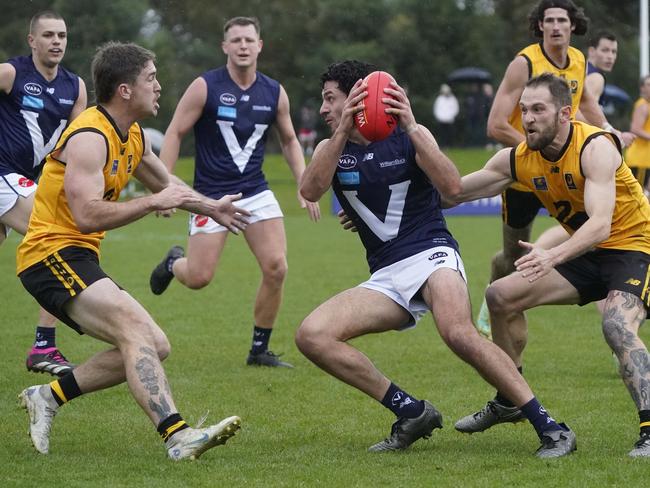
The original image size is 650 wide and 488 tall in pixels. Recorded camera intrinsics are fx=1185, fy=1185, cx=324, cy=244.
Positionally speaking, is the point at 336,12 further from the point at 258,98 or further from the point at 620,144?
the point at 620,144

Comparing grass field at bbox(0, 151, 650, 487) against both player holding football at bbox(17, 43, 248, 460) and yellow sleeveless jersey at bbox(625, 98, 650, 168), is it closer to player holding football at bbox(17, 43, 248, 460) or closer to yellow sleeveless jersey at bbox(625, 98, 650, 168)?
player holding football at bbox(17, 43, 248, 460)

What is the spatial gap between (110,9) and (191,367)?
82.9 feet

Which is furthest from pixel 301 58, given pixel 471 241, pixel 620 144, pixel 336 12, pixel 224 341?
pixel 620 144

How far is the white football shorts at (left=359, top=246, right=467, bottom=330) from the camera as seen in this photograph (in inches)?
242

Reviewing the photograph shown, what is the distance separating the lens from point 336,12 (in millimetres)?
39250

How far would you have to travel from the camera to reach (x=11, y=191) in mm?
8398

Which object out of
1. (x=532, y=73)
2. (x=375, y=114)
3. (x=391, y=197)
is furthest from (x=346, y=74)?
(x=532, y=73)

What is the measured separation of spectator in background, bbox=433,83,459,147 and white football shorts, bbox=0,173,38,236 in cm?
2658

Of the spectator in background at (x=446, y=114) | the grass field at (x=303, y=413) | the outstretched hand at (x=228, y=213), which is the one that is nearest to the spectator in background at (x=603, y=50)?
the grass field at (x=303, y=413)

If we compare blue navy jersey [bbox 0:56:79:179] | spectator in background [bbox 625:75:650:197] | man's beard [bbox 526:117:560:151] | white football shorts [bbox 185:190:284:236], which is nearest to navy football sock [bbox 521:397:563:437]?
man's beard [bbox 526:117:560:151]

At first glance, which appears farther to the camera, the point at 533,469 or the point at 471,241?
the point at 471,241

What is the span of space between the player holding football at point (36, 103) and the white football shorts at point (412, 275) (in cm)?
319

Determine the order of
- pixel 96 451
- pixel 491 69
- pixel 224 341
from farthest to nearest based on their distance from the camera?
pixel 491 69 → pixel 224 341 → pixel 96 451

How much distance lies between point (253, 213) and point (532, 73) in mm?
2285
